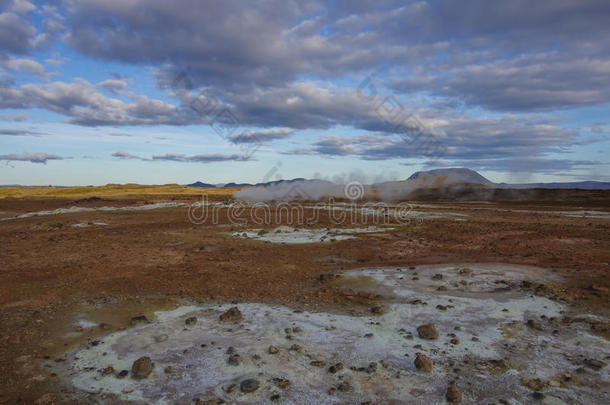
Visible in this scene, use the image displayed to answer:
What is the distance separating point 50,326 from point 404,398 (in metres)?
5.94

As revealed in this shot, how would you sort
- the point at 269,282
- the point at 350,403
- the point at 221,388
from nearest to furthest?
the point at 350,403
the point at 221,388
the point at 269,282

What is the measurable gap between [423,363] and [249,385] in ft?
7.15

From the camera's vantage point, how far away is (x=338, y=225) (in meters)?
20.5

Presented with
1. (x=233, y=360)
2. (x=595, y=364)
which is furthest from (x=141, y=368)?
(x=595, y=364)

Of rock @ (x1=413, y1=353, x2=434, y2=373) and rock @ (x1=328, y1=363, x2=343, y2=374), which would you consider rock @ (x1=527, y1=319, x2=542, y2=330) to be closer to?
rock @ (x1=413, y1=353, x2=434, y2=373)

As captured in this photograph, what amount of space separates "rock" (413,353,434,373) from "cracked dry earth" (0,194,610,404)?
0.02 metres

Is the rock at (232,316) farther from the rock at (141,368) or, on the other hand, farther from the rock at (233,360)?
the rock at (141,368)

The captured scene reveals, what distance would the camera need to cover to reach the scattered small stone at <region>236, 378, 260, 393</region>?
435 cm

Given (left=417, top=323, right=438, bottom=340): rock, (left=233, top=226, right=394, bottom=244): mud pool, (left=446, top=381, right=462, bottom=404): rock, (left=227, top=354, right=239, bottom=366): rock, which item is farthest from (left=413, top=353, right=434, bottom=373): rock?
(left=233, top=226, right=394, bottom=244): mud pool

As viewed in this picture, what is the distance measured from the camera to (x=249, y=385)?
4.41 m

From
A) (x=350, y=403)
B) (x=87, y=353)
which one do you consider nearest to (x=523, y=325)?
(x=350, y=403)

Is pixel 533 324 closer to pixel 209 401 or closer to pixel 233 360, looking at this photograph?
pixel 233 360

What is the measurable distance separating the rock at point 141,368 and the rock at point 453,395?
3619 mm

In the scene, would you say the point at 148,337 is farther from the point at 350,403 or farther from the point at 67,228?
the point at 67,228
